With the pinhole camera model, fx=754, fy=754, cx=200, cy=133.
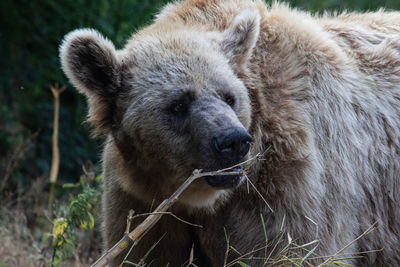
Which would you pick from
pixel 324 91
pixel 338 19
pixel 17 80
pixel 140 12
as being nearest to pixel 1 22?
pixel 17 80

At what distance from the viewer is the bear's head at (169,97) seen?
4.82m

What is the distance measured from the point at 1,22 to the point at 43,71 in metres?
0.82

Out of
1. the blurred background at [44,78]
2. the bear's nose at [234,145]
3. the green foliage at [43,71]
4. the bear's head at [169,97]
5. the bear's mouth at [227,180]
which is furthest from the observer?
the green foliage at [43,71]

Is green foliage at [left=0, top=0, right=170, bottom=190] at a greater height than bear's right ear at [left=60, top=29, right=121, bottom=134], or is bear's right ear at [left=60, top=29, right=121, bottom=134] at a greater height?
bear's right ear at [left=60, top=29, right=121, bottom=134]

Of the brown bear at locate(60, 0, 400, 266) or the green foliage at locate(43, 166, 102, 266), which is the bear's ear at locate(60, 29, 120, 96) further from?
the green foliage at locate(43, 166, 102, 266)

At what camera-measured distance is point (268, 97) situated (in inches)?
202

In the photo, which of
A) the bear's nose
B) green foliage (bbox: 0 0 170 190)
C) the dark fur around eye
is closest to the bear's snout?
the bear's nose

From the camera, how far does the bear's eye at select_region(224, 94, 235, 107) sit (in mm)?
4973

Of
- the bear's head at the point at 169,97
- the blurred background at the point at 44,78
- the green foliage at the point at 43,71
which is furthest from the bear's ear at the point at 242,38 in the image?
the green foliage at the point at 43,71

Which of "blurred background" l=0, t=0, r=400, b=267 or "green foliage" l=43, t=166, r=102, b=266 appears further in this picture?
Result: "blurred background" l=0, t=0, r=400, b=267

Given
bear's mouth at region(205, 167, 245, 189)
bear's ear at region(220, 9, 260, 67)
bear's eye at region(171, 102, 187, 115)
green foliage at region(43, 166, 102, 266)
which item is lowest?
green foliage at region(43, 166, 102, 266)

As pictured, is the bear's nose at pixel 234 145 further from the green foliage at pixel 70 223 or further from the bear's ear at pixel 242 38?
the green foliage at pixel 70 223

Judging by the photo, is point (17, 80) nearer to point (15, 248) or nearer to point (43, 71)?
point (43, 71)

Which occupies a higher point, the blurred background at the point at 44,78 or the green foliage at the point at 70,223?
the green foliage at the point at 70,223
